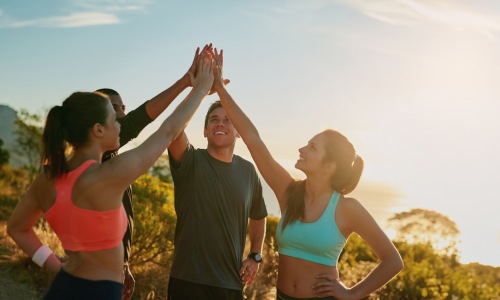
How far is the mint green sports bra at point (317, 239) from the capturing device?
13.5 feet

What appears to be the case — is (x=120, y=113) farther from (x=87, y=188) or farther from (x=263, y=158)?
(x=87, y=188)

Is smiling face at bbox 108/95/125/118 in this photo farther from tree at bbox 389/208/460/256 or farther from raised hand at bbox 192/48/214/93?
tree at bbox 389/208/460/256

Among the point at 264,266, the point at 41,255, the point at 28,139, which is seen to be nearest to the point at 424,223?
the point at 264,266

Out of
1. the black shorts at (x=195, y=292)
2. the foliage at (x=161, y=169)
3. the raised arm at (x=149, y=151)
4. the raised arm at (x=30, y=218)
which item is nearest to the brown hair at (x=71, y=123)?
the raised arm at (x=30, y=218)

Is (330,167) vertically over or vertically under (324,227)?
over

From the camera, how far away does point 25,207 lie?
342 centimetres

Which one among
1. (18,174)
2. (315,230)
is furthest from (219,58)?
(18,174)

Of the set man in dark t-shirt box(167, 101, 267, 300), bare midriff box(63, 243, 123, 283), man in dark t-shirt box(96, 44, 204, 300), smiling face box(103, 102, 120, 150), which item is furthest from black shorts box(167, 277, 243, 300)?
smiling face box(103, 102, 120, 150)

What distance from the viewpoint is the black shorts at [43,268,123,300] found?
10.3 feet

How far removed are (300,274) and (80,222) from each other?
162 cm

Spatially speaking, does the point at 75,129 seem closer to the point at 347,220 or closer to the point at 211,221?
the point at 211,221

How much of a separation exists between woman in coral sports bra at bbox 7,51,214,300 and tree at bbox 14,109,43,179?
3044 cm

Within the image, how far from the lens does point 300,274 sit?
417 cm

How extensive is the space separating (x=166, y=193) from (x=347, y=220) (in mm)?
7280
